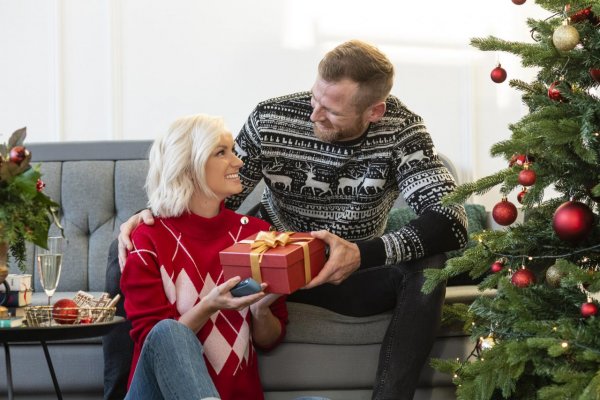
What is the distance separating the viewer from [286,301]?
2355 millimetres

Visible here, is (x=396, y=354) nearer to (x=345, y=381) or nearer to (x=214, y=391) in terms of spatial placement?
(x=345, y=381)

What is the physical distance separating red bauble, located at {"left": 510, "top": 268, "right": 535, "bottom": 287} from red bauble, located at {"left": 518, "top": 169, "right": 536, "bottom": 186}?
19cm

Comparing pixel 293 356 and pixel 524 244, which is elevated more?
pixel 524 244

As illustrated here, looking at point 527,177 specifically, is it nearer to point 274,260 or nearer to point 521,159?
point 521,159

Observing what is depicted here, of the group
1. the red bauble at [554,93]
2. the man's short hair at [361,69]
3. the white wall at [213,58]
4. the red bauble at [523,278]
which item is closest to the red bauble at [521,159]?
the red bauble at [554,93]

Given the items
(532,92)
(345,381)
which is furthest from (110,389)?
(532,92)

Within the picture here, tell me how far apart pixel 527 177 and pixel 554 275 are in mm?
215

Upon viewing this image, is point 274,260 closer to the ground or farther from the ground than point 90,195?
farther from the ground

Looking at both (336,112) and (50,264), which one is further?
(336,112)

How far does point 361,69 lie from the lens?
7.19 ft

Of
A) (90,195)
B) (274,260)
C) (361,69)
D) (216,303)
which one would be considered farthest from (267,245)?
(90,195)

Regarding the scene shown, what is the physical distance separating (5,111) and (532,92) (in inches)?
93.2

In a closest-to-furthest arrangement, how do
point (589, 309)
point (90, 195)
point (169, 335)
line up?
point (589, 309), point (169, 335), point (90, 195)

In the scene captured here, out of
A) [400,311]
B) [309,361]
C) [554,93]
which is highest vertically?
[554,93]
